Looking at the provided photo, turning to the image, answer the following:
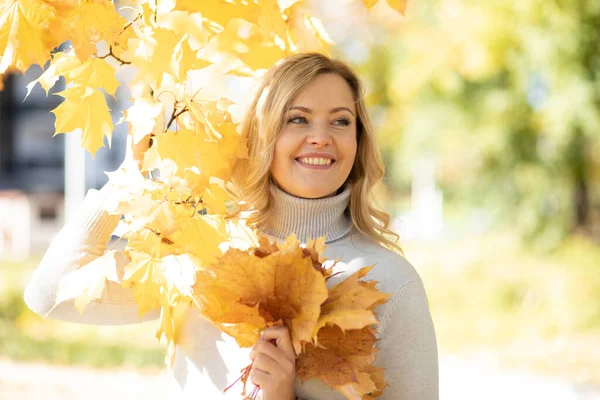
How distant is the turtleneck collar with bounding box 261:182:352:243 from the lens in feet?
6.63

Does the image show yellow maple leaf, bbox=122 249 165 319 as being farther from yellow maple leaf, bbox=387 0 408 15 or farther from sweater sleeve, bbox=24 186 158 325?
yellow maple leaf, bbox=387 0 408 15

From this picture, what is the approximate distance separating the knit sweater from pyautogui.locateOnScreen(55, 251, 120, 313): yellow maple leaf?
10cm

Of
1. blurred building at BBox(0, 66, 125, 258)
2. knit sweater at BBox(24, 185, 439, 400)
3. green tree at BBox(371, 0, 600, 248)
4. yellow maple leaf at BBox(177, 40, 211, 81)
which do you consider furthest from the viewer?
blurred building at BBox(0, 66, 125, 258)

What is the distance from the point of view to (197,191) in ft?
5.74

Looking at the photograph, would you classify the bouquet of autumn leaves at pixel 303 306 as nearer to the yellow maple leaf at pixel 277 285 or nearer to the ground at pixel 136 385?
the yellow maple leaf at pixel 277 285

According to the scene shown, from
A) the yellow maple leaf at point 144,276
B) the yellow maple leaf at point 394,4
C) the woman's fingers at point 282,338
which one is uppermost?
the yellow maple leaf at point 394,4

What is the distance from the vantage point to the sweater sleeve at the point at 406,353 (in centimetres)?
179

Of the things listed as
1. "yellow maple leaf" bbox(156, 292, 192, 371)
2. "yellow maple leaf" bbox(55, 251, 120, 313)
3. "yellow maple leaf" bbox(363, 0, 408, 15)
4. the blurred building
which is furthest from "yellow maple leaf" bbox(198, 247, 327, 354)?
the blurred building

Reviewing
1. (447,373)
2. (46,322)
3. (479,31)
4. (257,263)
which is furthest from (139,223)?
(479,31)

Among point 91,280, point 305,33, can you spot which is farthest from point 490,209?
point 91,280

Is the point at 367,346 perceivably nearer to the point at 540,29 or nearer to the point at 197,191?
the point at 197,191

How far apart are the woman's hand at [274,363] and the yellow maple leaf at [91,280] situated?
1.50 feet

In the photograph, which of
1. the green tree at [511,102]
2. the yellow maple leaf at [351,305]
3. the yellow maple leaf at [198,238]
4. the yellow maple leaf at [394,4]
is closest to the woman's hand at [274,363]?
the yellow maple leaf at [351,305]

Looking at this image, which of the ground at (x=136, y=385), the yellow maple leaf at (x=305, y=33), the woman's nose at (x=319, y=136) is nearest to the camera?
the woman's nose at (x=319, y=136)
